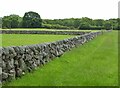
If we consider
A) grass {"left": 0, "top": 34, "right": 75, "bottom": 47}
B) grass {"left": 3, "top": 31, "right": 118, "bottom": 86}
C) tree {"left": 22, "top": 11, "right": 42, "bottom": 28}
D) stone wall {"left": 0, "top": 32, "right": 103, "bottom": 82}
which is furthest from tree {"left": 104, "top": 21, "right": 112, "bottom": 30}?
grass {"left": 3, "top": 31, "right": 118, "bottom": 86}

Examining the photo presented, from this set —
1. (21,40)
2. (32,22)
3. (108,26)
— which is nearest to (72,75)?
(21,40)

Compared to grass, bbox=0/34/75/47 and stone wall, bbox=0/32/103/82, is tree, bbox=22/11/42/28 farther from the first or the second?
stone wall, bbox=0/32/103/82

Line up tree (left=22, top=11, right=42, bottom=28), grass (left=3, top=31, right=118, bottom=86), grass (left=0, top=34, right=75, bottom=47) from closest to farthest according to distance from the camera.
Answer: grass (left=3, top=31, right=118, bottom=86) < grass (left=0, top=34, right=75, bottom=47) < tree (left=22, top=11, right=42, bottom=28)

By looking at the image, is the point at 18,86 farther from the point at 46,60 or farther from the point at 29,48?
the point at 46,60

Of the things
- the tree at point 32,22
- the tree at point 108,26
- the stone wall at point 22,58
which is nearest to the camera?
the stone wall at point 22,58

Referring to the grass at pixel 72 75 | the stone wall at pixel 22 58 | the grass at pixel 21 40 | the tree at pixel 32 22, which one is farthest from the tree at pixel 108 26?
the grass at pixel 72 75

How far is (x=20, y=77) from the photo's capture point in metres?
11.4

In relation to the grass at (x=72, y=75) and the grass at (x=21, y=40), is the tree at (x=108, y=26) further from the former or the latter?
the grass at (x=72, y=75)

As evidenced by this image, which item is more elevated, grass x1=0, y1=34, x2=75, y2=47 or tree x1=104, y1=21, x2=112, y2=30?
grass x1=0, y1=34, x2=75, y2=47

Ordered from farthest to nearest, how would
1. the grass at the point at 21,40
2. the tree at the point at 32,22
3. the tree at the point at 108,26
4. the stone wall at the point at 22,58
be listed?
the tree at the point at 108,26
the tree at the point at 32,22
the grass at the point at 21,40
the stone wall at the point at 22,58

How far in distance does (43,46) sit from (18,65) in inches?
135

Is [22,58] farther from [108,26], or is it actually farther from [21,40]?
[108,26]

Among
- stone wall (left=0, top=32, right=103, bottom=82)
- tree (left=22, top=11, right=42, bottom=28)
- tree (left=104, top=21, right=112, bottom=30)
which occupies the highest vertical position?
stone wall (left=0, top=32, right=103, bottom=82)

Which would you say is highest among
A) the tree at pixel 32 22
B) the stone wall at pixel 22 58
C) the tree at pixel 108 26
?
the stone wall at pixel 22 58
